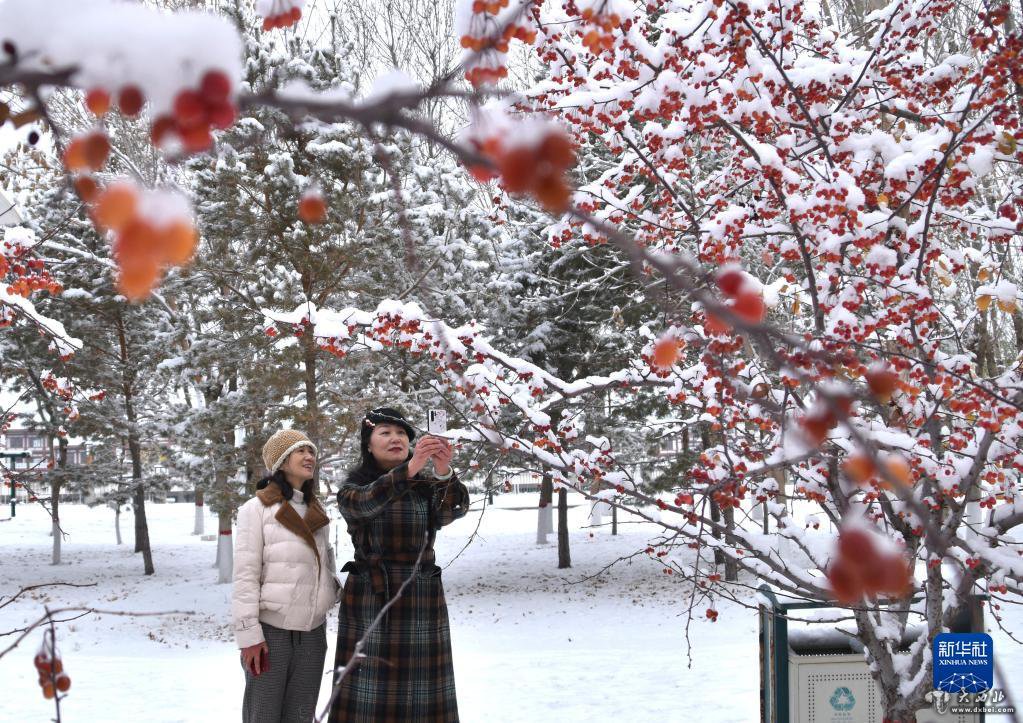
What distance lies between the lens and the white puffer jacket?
3121 mm

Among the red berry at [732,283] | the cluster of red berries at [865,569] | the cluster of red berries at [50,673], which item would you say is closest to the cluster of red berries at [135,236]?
the red berry at [732,283]

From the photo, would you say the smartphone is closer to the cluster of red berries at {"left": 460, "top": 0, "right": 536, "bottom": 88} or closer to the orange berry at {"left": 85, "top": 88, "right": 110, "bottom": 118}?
the cluster of red berries at {"left": 460, "top": 0, "right": 536, "bottom": 88}

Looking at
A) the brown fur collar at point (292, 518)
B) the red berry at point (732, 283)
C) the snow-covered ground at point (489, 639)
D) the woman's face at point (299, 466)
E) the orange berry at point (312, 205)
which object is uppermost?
the orange berry at point (312, 205)

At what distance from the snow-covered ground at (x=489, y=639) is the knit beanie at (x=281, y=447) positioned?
3.20 ft

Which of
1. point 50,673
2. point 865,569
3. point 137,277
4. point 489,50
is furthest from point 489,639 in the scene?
point 137,277

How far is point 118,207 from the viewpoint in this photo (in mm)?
587

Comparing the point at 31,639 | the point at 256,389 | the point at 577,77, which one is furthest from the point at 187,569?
the point at 577,77

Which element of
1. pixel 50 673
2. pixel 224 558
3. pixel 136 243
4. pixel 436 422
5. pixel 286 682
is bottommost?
pixel 224 558

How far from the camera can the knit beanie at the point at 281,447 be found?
3344 millimetres

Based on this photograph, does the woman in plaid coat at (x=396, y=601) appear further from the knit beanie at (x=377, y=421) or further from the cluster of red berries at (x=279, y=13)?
the cluster of red berries at (x=279, y=13)

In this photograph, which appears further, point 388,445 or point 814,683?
point 814,683

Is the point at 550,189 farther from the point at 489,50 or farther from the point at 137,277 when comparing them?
the point at 489,50

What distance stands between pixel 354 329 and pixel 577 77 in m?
1.53

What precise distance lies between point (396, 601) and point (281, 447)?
81 centimetres
